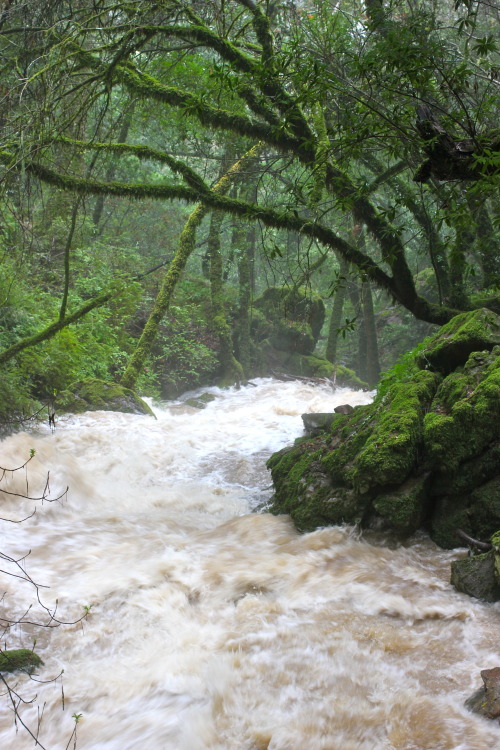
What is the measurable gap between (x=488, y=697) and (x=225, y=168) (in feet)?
43.9

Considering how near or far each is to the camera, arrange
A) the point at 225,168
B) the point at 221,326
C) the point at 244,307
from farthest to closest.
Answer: the point at 244,307 → the point at 221,326 → the point at 225,168

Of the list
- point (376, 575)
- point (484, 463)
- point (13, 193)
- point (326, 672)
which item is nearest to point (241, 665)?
point (326, 672)

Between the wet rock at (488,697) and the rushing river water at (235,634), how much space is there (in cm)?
6

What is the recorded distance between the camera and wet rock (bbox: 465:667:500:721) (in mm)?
2613

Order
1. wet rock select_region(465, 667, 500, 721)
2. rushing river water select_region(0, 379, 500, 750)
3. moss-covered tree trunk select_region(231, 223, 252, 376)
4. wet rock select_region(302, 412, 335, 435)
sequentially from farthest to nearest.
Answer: moss-covered tree trunk select_region(231, 223, 252, 376), wet rock select_region(302, 412, 335, 435), rushing river water select_region(0, 379, 500, 750), wet rock select_region(465, 667, 500, 721)

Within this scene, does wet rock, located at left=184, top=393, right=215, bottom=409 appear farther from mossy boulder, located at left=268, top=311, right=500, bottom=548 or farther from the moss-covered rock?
the moss-covered rock

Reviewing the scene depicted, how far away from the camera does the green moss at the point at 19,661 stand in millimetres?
3219

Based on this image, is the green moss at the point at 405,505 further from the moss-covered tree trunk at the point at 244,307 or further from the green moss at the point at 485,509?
the moss-covered tree trunk at the point at 244,307

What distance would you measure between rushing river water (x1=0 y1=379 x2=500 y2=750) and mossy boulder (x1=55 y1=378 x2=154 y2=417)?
339 centimetres

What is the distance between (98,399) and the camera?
10961mm

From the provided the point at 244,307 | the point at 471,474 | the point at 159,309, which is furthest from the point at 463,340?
the point at 244,307

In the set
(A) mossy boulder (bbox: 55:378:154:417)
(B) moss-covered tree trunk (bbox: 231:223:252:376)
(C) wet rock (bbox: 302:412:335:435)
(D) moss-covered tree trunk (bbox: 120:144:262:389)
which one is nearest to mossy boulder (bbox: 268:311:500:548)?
(C) wet rock (bbox: 302:412:335:435)

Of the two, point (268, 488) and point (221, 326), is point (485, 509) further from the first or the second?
point (221, 326)

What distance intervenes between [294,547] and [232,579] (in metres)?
0.87
